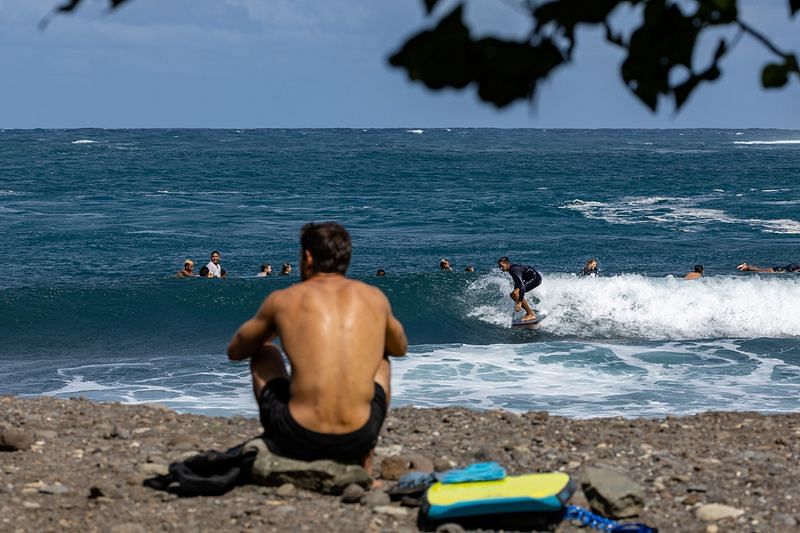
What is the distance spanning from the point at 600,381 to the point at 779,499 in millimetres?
7117

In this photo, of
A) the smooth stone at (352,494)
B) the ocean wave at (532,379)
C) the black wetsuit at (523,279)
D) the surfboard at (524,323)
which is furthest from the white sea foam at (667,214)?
the smooth stone at (352,494)

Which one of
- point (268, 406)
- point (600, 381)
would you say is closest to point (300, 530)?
point (268, 406)

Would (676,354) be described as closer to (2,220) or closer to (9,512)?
(9,512)

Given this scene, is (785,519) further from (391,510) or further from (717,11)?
(717,11)

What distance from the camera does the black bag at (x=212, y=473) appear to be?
18.8 ft

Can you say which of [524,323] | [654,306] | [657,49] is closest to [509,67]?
[657,49]

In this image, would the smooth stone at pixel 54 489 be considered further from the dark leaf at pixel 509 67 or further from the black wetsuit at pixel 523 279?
the black wetsuit at pixel 523 279

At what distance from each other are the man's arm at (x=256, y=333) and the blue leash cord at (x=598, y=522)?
161 cm

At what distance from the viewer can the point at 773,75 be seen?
2395 millimetres

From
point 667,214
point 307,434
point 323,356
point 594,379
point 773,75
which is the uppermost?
point 773,75

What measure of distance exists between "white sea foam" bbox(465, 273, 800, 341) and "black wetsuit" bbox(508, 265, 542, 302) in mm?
625

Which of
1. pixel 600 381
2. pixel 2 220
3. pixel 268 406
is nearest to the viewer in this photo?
pixel 268 406

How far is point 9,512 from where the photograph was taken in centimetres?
553

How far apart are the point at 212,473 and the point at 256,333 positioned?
785 millimetres
